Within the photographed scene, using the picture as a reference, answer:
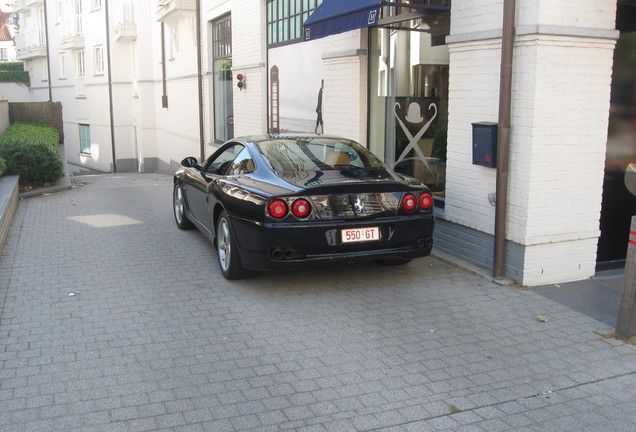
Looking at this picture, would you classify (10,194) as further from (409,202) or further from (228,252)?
(409,202)

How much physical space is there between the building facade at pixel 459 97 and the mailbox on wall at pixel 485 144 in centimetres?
2

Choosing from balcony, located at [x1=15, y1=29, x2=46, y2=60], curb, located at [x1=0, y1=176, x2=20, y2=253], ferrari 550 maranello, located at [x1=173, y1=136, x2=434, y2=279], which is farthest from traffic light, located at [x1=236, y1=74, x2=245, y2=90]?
balcony, located at [x1=15, y1=29, x2=46, y2=60]

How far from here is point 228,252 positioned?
666 centimetres

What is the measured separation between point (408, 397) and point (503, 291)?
257 centimetres

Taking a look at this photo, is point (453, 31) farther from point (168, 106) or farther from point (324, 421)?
point (168, 106)

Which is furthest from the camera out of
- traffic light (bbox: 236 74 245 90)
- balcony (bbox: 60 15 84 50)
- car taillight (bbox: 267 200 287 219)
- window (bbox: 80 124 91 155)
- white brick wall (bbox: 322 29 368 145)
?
window (bbox: 80 124 91 155)

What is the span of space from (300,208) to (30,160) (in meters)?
9.01

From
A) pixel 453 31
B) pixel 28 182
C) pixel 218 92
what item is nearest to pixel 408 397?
pixel 453 31

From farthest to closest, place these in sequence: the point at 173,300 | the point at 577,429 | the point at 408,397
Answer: the point at 173,300 < the point at 408,397 < the point at 577,429

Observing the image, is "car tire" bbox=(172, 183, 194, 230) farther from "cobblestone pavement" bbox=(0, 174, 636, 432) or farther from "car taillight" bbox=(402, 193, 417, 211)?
"car taillight" bbox=(402, 193, 417, 211)

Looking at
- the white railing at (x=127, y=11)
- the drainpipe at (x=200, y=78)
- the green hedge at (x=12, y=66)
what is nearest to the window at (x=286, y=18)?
the drainpipe at (x=200, y=78)

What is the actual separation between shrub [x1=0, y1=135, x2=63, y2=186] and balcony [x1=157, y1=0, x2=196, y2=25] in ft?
21.3

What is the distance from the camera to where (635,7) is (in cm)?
707

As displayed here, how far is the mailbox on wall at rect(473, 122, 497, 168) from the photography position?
259 inches
